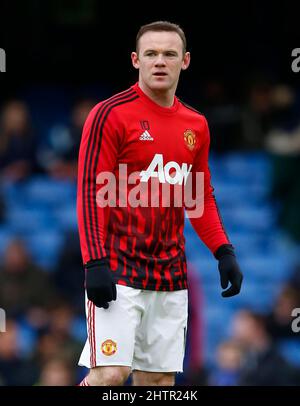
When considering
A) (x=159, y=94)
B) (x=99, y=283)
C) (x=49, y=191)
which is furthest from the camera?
(x=49, y=191)

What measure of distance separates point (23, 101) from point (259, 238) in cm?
287

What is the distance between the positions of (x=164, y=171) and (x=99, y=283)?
0.64m

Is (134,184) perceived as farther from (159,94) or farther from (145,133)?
(159,94)

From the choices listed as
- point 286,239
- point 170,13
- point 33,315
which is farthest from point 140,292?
point 170,13

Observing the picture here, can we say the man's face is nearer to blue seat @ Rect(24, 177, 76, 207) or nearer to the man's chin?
the man's chin

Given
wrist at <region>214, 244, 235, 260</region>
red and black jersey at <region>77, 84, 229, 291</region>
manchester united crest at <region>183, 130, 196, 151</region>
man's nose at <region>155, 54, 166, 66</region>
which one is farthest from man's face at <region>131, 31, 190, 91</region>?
wrist at <region>214, 244, 235, 260</region>

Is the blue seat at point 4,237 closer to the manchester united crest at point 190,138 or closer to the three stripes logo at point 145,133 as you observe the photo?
the manchester united crest at point 190,138

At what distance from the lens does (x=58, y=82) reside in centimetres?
1182

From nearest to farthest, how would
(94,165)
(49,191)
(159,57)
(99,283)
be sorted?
(99,283) < (94,165) < (159,57) < (49,191)

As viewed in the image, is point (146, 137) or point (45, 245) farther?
point (45, 245)

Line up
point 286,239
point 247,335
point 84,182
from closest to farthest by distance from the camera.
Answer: point 84,182
point 247,335
point 286,239

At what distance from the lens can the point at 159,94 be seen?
505 centimetres

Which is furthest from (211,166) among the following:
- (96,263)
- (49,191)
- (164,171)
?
(96,263)
